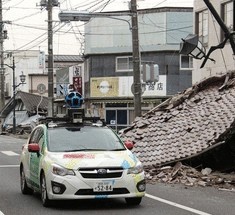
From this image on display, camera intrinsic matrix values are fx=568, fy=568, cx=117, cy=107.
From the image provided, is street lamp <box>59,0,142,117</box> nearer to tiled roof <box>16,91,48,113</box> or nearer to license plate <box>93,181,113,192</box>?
license plate <box>93,181,113,192</box>

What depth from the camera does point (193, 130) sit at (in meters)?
16.8

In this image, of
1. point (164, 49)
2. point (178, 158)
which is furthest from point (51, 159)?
point (164, 49)

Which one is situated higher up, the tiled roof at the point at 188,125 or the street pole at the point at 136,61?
the street pole at the point at 136,61

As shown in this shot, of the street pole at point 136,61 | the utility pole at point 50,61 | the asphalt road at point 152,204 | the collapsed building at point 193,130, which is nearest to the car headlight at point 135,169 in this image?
the asphalt road at point 152,204

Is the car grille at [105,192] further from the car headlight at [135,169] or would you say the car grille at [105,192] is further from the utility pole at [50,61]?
the utility pole at [50,61]

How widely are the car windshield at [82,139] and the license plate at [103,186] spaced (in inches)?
40.8

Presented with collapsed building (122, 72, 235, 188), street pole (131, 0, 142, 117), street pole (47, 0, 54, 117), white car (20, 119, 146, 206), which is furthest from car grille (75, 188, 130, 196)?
street pole (47, 0, 54, 117)

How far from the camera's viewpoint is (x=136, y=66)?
22703 millimetres

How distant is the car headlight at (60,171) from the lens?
9.88 metres

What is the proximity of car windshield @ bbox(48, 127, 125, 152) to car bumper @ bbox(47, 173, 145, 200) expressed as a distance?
2.98 feet

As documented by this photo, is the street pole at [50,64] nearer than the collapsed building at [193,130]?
No

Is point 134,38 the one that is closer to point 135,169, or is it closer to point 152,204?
point 152,204

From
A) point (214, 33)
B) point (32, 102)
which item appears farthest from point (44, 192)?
point (32, 102)

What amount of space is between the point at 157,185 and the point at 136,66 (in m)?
9.14
